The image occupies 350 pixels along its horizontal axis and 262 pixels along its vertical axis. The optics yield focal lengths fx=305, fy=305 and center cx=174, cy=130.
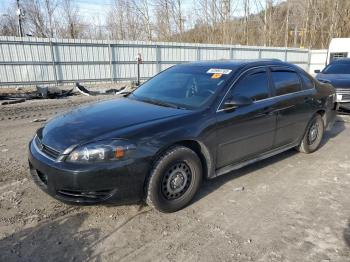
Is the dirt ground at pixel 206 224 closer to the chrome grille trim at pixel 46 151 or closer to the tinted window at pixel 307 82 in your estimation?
the chrome grille trim at pixel 46 151

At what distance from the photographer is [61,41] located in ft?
48.3

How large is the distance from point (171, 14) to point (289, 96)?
27803 mm

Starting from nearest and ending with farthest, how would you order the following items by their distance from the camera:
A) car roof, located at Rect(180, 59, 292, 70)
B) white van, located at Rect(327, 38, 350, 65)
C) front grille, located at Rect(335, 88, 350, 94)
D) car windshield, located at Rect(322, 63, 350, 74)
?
car roof, located at Rect(180, 59, 292, 70) → front grille, located at Rect(335, 88, 350, 94) → car windshield, located at Rect(322, 63, 350, 74) → white van, located at Rect(327, 38, 350, 65)

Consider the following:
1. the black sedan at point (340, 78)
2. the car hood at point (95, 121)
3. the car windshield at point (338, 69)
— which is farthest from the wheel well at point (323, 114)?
the car windshield at point (338, 69)

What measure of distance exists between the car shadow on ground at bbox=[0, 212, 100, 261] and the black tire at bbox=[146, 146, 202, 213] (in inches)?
27.2

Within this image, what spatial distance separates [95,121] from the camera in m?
3.33

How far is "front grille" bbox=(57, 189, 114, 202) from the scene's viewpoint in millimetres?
2929

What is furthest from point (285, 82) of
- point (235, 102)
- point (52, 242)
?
point (52, 242)

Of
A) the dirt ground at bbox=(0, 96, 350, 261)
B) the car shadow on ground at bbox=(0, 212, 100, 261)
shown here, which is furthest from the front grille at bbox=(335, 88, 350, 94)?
the car shadow on ground at bbox=(0, 212, 100, 261)

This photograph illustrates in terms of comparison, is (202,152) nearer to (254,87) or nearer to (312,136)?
(254,87)

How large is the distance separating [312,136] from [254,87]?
196 cm

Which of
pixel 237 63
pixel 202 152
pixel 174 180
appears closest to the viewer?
pixel 174 180

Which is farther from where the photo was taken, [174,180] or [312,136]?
[312,136]

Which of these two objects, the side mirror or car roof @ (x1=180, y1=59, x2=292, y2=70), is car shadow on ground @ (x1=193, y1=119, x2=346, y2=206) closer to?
the side mirror
